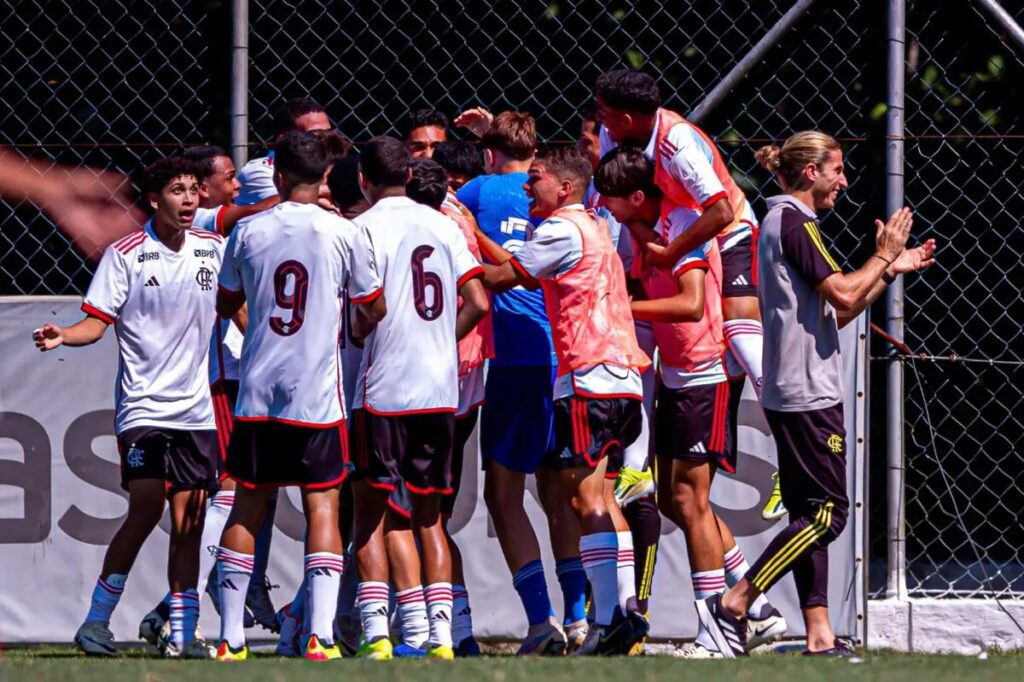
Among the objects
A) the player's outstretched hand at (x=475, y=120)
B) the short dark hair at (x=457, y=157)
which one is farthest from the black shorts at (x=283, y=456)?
the player's outstretched hand at (x=475, y=120)

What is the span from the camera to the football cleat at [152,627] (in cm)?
680

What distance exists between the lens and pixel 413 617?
6.08 metres

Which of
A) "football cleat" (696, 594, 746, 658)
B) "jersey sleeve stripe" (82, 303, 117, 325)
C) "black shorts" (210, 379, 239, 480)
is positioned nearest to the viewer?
"football cleat" (696, 594, 746, 658)

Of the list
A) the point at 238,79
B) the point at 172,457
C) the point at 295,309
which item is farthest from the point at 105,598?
the point at 238,79

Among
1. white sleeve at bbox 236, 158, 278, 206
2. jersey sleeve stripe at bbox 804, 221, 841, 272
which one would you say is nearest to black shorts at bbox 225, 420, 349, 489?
white sleeve at bbox 236, 158, 278, 206

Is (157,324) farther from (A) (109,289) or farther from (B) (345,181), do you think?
(B) (345,181)

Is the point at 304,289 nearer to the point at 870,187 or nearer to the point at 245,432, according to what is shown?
the point at 245,432

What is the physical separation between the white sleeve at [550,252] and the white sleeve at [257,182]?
1314mm

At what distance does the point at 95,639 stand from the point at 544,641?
172 centimetres

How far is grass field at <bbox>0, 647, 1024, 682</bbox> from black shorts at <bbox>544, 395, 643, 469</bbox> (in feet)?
2.79

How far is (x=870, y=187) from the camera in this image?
7789 millimetres

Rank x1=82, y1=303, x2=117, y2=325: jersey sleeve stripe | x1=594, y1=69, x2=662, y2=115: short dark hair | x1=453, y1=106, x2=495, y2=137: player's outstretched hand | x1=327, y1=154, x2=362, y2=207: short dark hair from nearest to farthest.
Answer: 1. x1=594, y1=69, x2=662, y2=115: short dark hair
2. x1=327, y1=154, x2=362, y2=207: short dark hair
3. x1=82, y1=303, x2=117, y2=325: jersey sleeve stripe
4. x1=453, y1=106, x2=495, y2=137: player's outstretched hand

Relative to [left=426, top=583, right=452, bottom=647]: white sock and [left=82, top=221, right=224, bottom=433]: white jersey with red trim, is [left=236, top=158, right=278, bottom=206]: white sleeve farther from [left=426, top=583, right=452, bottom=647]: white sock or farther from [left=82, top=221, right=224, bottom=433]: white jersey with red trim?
[left=426, top=583, right=452, bottom=647]: white sock

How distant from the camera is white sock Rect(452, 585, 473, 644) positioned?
21.6 ft
